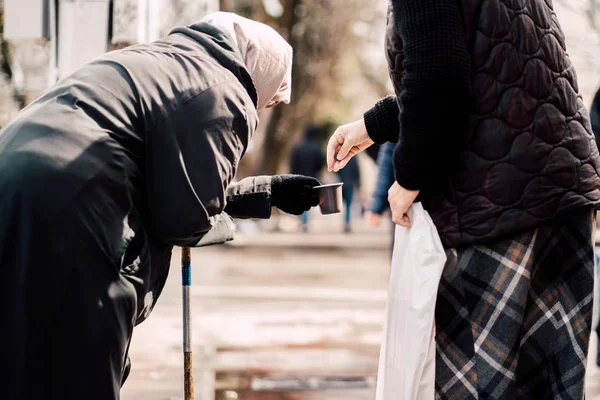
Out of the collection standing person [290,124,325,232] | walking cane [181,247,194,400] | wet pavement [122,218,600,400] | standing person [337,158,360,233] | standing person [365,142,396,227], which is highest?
walking cane [181,247,194,400]

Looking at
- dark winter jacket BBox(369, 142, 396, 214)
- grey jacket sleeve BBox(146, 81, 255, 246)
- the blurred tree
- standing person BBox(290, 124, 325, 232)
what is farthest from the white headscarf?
the blurred tree

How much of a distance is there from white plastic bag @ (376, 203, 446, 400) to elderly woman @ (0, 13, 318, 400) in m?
0.52

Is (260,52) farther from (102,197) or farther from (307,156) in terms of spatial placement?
(307,156)

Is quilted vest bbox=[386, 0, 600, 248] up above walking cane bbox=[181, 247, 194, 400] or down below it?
above

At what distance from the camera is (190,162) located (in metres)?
2.32

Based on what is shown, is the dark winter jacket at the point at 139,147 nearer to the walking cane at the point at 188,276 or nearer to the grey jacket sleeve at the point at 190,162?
the grey jacket sleeve at the point at 190,162

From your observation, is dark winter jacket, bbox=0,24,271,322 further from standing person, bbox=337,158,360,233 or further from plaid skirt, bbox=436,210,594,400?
standing person, bbox=337,158,360,233

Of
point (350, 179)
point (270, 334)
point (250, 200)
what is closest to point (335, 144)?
point (250, 200)

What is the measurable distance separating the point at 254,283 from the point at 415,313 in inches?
295

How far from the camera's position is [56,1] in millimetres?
5570

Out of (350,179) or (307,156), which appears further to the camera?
(350,179)

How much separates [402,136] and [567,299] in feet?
1.99

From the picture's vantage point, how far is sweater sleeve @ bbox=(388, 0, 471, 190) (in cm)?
220

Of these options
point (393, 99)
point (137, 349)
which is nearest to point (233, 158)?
point (393, 99)
